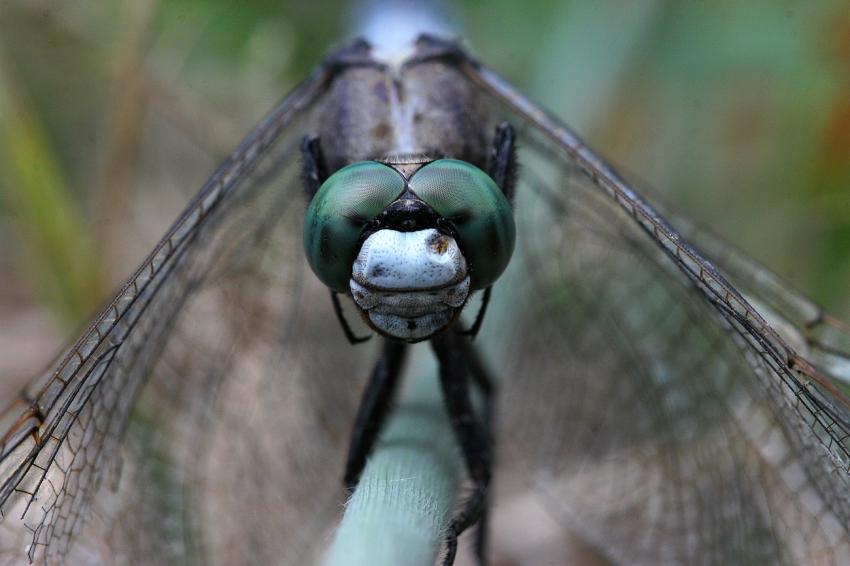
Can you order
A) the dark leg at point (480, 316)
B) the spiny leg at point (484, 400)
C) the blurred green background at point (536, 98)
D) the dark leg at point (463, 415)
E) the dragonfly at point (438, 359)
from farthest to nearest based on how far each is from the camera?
the blurred green background at point (536, 98) → the spiny leg at point (484, 400) → the dark leg at point (463, 415) → the dark leg at point (480, 316) → the dragonfly at point (438, 359)

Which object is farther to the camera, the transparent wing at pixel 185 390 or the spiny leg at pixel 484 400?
the spiny leg at pixel 484 400

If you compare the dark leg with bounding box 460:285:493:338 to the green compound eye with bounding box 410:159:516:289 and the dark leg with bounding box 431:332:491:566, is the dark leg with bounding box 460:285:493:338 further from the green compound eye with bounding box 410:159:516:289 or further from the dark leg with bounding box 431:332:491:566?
the green compound eye with bounding box 410:159:516:289

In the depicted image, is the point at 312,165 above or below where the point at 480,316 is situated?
above

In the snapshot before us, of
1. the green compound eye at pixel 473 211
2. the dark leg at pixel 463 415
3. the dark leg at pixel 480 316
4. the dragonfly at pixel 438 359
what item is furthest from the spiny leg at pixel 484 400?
the green compound eye at pixel 473 211

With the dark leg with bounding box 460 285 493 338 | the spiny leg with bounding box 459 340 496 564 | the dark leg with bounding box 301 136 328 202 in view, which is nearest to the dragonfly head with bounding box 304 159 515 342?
the dark leg with bounding box 460 285 493 338

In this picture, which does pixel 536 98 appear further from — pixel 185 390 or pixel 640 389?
pixel 185 390

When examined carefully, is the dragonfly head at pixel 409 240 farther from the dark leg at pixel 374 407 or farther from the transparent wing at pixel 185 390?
the transparent wing at pixel 185 390

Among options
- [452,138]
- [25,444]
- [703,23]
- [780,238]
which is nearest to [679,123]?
[703,23]

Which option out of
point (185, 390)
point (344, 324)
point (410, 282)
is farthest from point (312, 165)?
point (185, 390)
